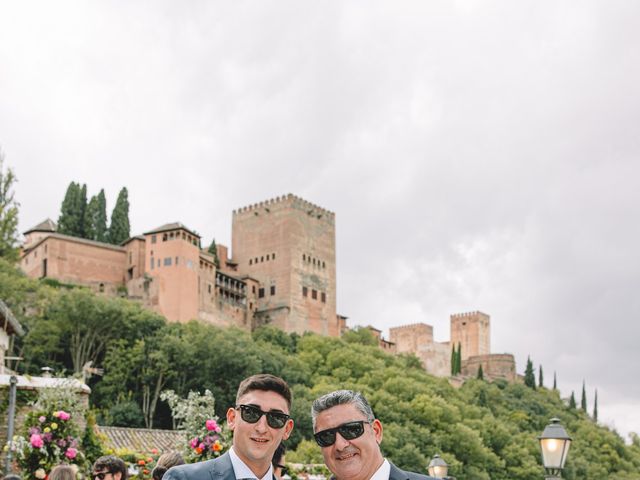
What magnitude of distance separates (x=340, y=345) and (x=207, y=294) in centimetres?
1015

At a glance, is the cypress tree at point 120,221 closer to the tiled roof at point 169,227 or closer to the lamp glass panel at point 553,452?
the tiled roof at point 169,227

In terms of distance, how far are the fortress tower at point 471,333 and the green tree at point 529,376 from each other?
40.6 ft

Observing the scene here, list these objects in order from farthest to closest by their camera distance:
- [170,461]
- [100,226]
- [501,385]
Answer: [501,385] < [100,226] < [170,461]

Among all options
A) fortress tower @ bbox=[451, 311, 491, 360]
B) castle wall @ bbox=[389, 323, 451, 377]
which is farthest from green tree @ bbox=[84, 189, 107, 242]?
fortress tower @ bbox=[451, 311, 491, 360]

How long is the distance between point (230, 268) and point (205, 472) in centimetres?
7221

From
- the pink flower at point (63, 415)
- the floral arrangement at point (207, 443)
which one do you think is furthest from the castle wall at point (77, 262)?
the floral arrangement at point (207, 443)

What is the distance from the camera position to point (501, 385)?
282 ft

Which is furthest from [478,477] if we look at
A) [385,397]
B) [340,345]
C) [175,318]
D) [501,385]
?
[501,385]

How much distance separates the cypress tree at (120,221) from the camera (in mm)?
61688

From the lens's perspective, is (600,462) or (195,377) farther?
(600,462)

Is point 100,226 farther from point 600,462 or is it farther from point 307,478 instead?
point 307,478

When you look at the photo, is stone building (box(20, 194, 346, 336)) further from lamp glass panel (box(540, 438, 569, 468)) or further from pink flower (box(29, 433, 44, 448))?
lamp glass panel (box(540, 438, 569, 468))

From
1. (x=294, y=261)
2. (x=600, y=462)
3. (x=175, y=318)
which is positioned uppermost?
(x=294, y=261)

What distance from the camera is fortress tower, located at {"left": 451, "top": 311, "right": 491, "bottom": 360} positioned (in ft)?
346
